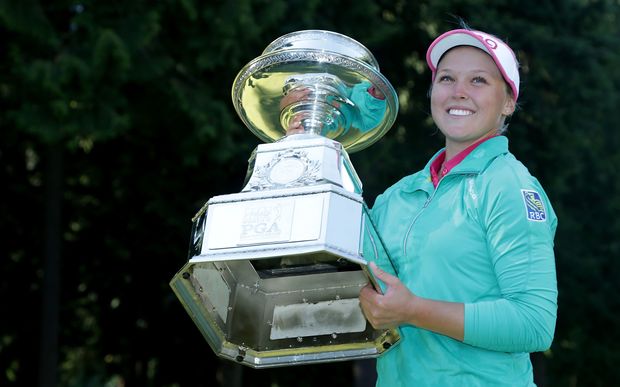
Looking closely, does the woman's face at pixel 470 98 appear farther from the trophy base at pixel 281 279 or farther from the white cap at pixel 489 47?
the trophy base at pixel 281 279

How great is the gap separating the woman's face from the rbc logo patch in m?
0.28

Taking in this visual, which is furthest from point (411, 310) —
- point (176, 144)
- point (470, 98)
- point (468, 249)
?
point (176, 144)

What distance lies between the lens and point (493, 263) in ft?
7.73

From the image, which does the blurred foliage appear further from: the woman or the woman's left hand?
the woman's left hand

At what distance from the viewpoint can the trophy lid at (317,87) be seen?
301cm

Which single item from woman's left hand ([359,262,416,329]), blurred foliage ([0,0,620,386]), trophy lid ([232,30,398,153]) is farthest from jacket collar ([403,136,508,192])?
blurred foliage ([0,0,620,386])

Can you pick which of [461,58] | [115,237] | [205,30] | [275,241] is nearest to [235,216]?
[275,241]

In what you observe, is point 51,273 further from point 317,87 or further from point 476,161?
point 476,161

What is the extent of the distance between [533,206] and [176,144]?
769 cm

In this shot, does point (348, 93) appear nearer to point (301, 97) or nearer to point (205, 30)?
point (301, 97)

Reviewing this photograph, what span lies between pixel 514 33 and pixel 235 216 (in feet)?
29.1

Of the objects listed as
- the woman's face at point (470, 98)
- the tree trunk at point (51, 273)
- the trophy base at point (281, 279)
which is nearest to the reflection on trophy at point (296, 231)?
the trophy base at point (281, 279)

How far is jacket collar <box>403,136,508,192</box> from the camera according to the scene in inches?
97.3

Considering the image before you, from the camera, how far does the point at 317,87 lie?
3051 mm
